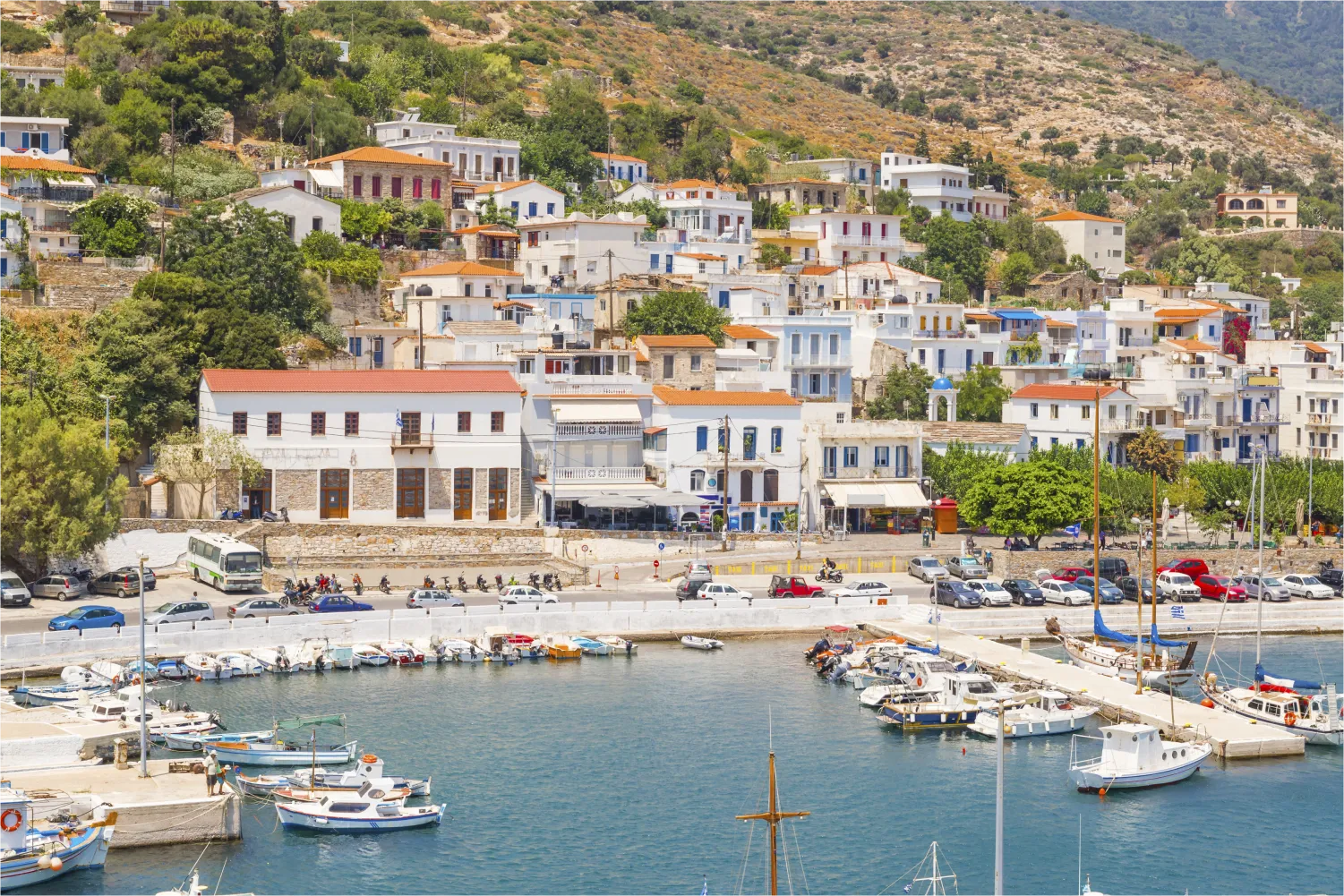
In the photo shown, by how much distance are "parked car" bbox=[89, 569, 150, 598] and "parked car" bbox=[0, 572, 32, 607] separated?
226 cm

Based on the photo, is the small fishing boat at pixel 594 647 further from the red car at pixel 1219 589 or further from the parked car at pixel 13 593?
the red car at pixel 1219 589

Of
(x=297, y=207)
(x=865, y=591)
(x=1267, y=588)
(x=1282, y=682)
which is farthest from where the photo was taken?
(x=297, y=207)

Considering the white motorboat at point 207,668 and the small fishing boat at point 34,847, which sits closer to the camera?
the small fishing boat at point 34,847

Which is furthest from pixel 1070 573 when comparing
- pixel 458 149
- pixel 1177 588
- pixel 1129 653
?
pixel 458 149

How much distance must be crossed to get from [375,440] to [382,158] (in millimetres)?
35855

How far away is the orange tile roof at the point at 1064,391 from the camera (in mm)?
82250

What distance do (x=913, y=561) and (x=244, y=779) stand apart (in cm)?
3192

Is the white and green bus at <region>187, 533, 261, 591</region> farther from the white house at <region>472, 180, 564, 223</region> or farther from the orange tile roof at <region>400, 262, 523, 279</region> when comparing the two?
the white house at <region>472, 180, 564, 223</region>

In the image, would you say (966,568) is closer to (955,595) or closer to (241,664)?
(955,595)

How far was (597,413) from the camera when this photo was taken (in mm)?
71875

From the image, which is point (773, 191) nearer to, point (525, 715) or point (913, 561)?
point (913, 561)

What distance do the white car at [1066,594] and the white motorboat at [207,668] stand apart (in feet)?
92.4

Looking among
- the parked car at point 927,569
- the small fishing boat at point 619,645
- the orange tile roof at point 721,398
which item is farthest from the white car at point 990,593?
the orange tile roof at point 721,398

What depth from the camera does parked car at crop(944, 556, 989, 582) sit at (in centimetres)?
6512
